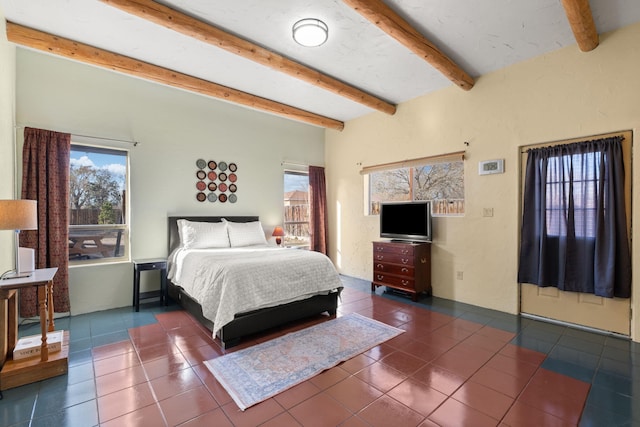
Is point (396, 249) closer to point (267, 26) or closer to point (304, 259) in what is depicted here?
point (304, 259)

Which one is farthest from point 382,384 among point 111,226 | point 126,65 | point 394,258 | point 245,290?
point 126,65

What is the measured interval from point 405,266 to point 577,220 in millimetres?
2011

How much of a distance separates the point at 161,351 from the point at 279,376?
47.9 inches

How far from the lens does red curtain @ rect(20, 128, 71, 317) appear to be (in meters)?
3.22

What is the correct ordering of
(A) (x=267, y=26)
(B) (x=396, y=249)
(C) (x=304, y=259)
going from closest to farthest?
(A) (x=267, y=26) < (C) (x=304, y=259) < (B) (x=396, y=249)

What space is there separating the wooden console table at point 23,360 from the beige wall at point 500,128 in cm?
436

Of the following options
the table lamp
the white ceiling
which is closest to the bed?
the table lamp

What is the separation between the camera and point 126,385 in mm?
2160

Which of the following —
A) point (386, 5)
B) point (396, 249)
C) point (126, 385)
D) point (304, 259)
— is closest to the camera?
point (126, 385)

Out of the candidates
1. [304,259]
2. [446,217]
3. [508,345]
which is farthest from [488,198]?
[304,259]

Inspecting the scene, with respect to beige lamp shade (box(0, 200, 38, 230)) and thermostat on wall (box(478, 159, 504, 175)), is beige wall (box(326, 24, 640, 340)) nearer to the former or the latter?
thermostat on wall (box(478, 159, 504, 175))

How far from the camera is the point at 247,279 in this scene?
285 centimetres

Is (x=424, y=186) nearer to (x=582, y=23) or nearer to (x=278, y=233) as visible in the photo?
(x=582, y=23)

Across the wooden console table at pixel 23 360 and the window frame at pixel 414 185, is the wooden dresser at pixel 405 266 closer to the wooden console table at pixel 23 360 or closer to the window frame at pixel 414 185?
the window frame at pixel 414 185
